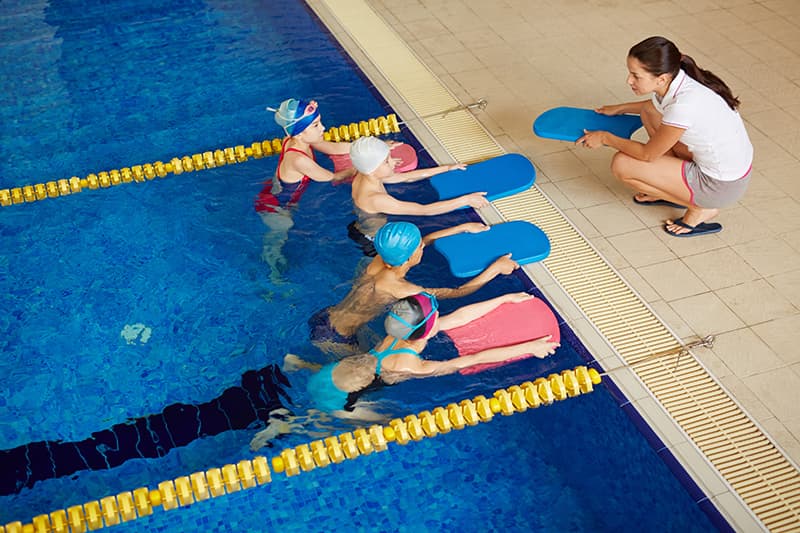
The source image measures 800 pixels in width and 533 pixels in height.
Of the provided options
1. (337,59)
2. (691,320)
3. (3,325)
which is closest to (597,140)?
(691,320)

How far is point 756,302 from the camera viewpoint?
441 cm

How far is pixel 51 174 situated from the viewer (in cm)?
569

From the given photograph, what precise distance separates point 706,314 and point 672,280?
30 centimetres

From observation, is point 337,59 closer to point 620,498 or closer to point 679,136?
point 679,136

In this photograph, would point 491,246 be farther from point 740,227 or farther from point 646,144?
point 740,227

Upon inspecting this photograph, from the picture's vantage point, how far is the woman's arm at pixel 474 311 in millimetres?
3990

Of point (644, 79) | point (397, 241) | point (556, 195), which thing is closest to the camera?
point (397, 241)

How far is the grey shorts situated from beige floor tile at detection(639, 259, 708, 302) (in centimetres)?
39

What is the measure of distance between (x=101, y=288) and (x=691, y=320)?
3.34 m

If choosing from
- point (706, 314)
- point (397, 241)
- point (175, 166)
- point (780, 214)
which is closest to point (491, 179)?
point (397, 241)

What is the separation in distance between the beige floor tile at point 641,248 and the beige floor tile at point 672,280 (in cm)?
5

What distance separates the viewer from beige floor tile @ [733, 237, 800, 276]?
182 inches

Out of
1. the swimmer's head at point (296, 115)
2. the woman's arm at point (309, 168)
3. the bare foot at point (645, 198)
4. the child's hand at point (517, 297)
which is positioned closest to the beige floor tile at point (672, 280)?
the bare foot at point (645, 198)

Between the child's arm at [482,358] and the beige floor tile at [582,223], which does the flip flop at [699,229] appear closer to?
the beige floor tile at [582,223]
